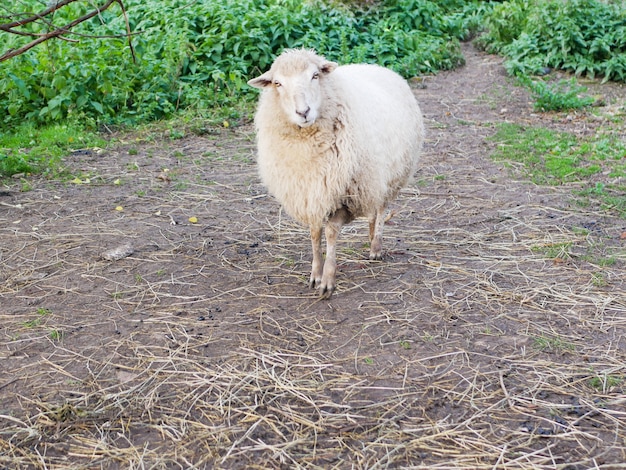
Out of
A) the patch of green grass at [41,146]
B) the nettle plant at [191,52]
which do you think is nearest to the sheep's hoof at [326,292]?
the patch of green grass at [41,146]

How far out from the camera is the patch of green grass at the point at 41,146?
295 inches

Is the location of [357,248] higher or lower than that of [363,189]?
lower

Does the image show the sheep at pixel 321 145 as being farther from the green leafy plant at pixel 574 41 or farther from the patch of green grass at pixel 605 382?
the green leafy plant at pixel 574 41

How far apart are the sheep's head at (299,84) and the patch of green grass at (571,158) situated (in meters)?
3.16

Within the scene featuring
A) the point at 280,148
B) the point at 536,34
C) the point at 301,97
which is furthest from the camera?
the point at 536,34

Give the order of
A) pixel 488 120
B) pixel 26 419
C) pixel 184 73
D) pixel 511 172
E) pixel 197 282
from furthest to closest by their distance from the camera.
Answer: pixel 184 73 → pixel 488 120 → pixel 511 172 → pixel 197 282 → pixel 26 419

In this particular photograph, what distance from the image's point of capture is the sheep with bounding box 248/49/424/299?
14.9 feet

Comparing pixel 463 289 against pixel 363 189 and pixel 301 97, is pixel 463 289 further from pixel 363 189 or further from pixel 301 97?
→ pixel 301 97

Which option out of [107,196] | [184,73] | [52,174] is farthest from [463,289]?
[184,73]

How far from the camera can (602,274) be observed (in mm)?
5004

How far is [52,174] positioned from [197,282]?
10.4ft

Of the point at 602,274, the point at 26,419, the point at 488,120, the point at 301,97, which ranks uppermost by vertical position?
the point at 301,97

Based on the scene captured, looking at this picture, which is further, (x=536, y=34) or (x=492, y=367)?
(x=536, y=34)

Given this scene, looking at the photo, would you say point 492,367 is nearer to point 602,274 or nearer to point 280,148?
point 602,274
